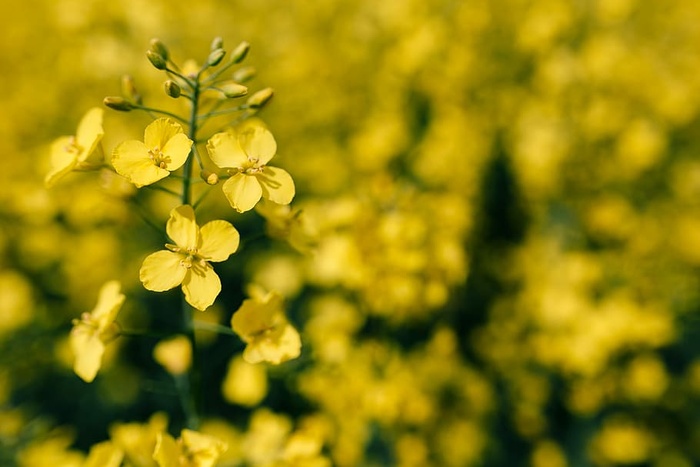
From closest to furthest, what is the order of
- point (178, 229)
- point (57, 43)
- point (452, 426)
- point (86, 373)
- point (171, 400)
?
point (178, 229)
point (86, 373)
point (452, 426)
point (171, 400)
point (57, 43)

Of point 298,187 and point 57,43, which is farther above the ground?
point 57,43

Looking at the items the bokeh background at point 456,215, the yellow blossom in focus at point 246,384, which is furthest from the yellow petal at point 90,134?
the bokeh background at point 456,215

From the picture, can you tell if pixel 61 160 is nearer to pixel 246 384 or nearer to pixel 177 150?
pixel 177 150

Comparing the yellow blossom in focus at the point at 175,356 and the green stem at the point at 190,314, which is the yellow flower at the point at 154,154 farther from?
the yellow blossom in focus at the point at 175,356

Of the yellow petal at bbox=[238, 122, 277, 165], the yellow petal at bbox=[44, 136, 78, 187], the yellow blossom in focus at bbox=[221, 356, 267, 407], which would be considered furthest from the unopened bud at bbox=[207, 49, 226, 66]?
the yellow blossom in focus at bbox=[221, 356, 267, 407]

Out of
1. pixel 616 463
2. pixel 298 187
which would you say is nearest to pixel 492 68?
pixel 298 187

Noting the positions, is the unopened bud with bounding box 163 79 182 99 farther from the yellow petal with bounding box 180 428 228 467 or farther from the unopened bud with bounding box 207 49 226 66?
the yellow petal with bounding box 180 428 228 467

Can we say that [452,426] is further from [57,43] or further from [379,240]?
[57,43]
